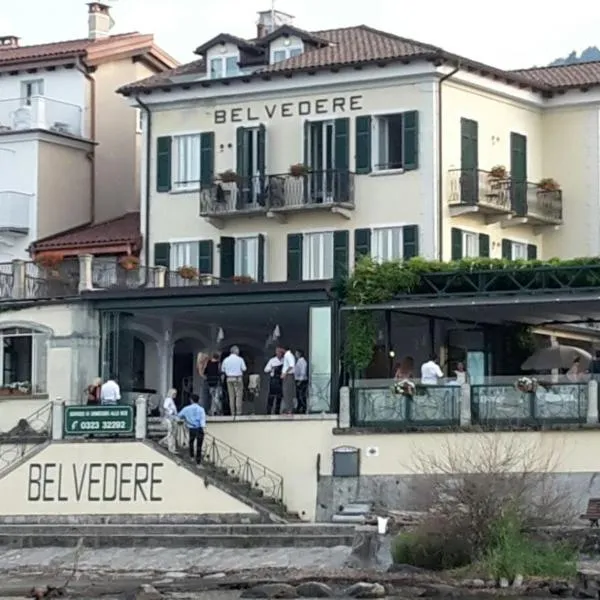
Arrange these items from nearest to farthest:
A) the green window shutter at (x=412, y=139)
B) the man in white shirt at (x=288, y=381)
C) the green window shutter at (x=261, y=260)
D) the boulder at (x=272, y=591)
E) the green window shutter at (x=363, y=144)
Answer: the boulder at (x=272, y=591)
the man in white shirt at (x=288, y=381)
the green window shutter at (x=412, y=139)
the green window shutter at (x=363, y=144)
the green window shutter at (x=261, y=260)

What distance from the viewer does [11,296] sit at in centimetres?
5197

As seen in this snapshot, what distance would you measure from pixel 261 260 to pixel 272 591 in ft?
64.2

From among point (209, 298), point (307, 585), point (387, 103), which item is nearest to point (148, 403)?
point (209, 298)

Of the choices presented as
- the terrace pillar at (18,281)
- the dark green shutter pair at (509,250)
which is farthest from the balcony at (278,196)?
the terrace pillar at (18,281)

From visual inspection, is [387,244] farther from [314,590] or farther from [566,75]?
[314,590]

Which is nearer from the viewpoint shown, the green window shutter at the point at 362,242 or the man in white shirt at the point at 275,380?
the man in white shirt at the point at 275,380

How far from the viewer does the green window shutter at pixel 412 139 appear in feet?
173

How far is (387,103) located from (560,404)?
1227 cm

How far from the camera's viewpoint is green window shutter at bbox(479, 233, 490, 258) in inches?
2119

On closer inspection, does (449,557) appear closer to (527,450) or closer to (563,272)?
(527,450)

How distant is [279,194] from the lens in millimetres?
54031

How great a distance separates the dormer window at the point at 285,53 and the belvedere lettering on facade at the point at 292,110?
5.79 ft

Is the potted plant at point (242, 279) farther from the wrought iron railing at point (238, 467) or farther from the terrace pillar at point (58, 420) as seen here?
the terrace pillar at point (58, 420)

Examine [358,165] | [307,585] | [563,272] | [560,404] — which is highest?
[358,165]
